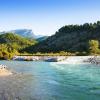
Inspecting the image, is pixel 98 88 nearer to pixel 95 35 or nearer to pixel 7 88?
pixel 7 88

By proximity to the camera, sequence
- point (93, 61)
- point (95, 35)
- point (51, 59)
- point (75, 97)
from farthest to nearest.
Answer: point (95, 35), point (51, 59), point (93, 61), point (75, 97)

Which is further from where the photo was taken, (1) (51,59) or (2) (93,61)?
(1) (51,59)

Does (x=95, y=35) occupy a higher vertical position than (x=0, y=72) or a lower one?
higher

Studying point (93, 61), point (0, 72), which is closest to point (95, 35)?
point (93, 61)

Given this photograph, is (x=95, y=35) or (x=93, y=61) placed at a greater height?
(x=95, y=35)

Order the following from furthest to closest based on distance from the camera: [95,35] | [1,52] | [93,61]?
[95,35]
[1,52]
[93,61]

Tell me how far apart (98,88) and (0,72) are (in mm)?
24411

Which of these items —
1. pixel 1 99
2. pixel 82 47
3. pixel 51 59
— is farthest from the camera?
pixel 82 47


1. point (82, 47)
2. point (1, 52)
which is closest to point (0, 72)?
point (1, 52)

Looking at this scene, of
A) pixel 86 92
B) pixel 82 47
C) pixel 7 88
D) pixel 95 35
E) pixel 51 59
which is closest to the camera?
pixel 86 92

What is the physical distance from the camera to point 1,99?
3350 centimetres

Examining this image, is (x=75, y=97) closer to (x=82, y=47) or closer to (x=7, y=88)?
(x=7, y=88)

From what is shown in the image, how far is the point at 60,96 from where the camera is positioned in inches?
1453

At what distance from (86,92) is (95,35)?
158313 mm
